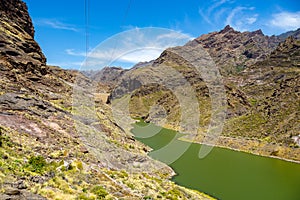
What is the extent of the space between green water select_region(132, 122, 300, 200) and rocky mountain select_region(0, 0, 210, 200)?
621 cm

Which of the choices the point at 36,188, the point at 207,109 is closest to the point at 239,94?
the point at 207,109

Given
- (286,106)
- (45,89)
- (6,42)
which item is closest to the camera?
(6,42)

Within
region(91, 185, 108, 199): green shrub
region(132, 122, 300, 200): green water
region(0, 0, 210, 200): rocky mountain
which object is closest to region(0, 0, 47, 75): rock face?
region(0, 0, 210, 200): rocky mountain

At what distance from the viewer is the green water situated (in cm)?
4616

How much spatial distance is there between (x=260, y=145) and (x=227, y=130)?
2259 centimetres

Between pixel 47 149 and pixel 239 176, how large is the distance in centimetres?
4752

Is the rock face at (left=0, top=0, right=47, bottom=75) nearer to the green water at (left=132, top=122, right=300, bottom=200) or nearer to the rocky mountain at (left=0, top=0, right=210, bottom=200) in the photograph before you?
the rocky mountain at (left=0, top=0, right=210, bottom=200)

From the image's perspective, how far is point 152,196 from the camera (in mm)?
24531

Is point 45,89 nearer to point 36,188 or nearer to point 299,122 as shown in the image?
point 36,188

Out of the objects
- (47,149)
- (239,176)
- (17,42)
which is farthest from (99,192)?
(17,42)

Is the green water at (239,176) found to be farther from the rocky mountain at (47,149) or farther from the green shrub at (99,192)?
the green shrub at (99,192)

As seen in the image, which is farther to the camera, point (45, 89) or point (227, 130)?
point (227, 130)

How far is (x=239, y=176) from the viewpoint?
58.0m

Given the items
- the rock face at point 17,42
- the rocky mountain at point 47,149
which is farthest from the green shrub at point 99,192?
the rock face at point 17,42
